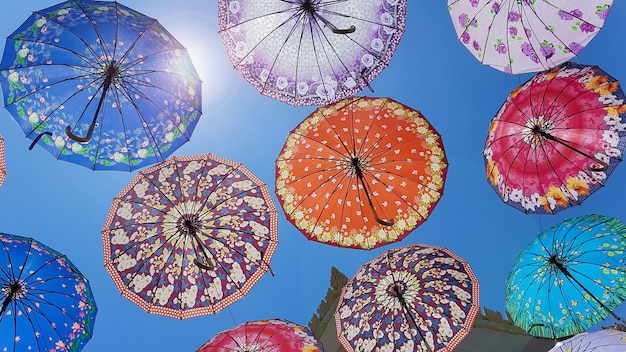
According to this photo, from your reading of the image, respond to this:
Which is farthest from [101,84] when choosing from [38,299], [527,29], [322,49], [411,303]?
[527,29]

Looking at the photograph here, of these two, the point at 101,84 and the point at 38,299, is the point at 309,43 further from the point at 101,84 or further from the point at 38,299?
the point at 38,299

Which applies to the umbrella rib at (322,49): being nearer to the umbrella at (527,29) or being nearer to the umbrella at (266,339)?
the umbrella at (527,29)

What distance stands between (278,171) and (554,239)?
4.78 metres

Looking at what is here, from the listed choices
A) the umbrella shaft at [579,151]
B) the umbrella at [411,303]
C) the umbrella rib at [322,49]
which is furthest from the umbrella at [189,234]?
the umbrella shaft at [579,151]

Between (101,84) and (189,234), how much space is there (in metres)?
2.64

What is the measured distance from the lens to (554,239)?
8367 mm

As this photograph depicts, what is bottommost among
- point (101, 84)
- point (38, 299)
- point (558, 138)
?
point (38, 299)

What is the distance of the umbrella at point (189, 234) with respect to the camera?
7660 mm

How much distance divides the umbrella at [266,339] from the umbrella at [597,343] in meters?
3.58

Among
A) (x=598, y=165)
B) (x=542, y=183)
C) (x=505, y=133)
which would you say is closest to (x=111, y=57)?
(x=505, y=133)

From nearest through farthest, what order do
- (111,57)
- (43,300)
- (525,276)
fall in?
(111,57) → (43,300) → (525,276)

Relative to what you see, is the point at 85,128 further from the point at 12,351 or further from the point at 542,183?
the point at 542,183

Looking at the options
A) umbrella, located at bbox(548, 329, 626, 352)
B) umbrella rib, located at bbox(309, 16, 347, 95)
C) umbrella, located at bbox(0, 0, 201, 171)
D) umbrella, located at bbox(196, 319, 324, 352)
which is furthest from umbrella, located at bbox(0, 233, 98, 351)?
umbrella, located at bbox(548, 329, 626, 352)

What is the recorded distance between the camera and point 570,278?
811 centimetres
